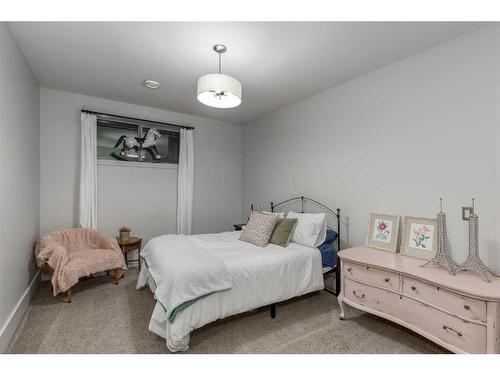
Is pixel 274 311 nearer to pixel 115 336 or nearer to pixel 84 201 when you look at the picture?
pixel 115 336

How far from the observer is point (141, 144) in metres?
3.97

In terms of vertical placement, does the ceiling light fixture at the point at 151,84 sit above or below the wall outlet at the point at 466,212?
above

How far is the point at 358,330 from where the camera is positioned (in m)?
2.14

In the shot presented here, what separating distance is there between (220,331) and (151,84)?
116 inches

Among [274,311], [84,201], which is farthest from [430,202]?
[84,201]

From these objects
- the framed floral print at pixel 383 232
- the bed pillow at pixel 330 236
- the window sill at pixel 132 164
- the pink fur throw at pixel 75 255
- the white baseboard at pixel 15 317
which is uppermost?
the window sill at pixel 132 164

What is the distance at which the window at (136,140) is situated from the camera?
146 inches

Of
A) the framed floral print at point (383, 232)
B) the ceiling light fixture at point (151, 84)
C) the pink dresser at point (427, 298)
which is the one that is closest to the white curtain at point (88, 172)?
the ceiling light fixture at point (151, 84)

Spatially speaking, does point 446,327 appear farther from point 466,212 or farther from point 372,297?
point 466,212

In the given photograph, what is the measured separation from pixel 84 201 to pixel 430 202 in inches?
164

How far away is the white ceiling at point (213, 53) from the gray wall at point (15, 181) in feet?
0.84

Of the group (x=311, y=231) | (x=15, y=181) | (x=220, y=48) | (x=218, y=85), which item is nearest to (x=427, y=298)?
(x=311, y=231)

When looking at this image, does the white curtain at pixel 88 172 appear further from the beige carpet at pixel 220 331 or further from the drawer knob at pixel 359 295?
the drawer knob at pixel 359 295
